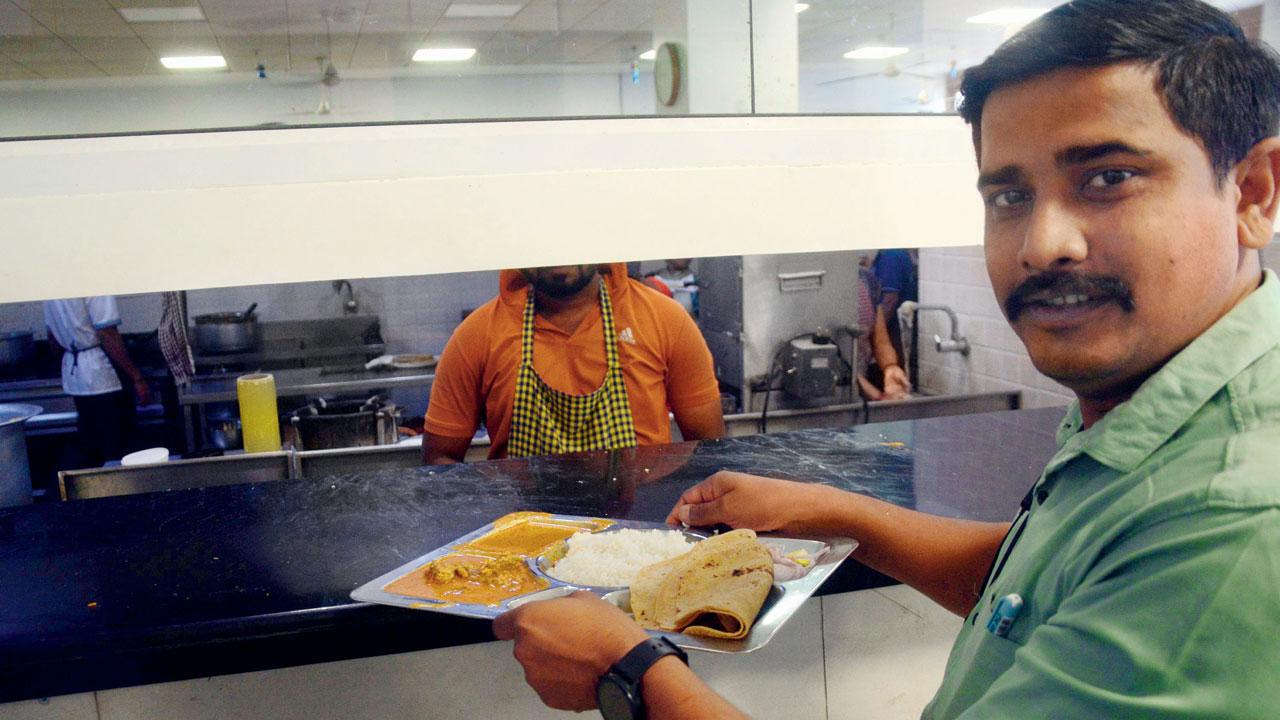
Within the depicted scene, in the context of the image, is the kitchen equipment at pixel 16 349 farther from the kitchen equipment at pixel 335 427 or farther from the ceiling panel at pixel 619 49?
the ceiling panel at pixel 619 49

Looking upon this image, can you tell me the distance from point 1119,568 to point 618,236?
3.27 feet

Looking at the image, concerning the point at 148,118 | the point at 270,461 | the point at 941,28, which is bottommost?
the point at 270,461

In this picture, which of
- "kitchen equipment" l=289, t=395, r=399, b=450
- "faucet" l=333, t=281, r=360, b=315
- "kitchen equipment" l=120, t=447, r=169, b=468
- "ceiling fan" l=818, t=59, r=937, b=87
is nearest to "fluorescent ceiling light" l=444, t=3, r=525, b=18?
"ceiling fan" l=818, t=59, r=937, b=87

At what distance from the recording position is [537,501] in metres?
2.00

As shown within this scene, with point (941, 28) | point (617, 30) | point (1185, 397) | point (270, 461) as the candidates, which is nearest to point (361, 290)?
point (270, 461)

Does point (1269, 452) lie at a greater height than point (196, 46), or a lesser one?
lesser

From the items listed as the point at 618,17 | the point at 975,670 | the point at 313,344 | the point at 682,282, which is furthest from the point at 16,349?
the point at 975,670

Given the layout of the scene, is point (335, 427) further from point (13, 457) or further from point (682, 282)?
point (682, 282)

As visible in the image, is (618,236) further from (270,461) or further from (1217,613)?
(270,461)

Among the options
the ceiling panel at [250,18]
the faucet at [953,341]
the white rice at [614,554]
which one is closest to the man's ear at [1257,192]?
the white rice at [614,554]

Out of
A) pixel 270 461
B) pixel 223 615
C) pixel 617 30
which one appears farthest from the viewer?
pixel 270 461

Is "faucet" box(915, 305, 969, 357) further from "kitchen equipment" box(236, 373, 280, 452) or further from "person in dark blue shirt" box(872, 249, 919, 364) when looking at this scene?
"kitchen equipment" box(236, 373, 280, 452)

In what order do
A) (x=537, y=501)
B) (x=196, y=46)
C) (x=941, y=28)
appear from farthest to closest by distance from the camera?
(x=941, y=28) < (x=537, y=501) < (x=196, y=46)

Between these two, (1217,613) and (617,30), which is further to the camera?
(617,30)
